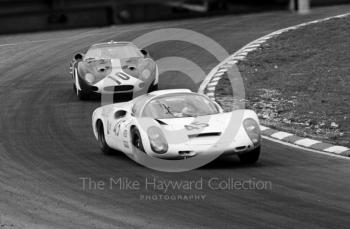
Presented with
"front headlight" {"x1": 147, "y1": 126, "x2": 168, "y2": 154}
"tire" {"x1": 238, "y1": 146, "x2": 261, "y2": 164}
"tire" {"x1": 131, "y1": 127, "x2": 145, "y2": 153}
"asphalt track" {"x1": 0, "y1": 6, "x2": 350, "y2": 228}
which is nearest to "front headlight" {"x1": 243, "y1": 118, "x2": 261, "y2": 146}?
"tire" {"x1": 238, "y1": 146, "x2": 261, "y2": 164}

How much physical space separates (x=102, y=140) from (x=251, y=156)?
9.10 ft

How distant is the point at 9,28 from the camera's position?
10289mm

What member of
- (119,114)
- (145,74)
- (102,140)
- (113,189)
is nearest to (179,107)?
(119,114)

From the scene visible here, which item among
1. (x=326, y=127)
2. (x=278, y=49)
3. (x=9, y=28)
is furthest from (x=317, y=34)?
(x=9, y=28)

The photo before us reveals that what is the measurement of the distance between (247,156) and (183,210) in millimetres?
3063

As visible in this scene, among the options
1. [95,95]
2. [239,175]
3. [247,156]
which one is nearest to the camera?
[239,175]

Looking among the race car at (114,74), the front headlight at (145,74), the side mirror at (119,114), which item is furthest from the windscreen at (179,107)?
the front headlight at (145,74)

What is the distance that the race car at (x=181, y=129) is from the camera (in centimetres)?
1371

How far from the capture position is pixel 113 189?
12711 mm

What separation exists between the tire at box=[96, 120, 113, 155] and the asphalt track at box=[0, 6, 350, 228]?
0.15 meters

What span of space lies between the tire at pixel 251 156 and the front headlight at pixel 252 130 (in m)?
0.16

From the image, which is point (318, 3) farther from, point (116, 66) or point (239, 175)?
point (116, 66)

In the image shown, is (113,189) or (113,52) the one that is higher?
(113,189)

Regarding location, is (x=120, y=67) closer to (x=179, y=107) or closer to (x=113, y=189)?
(x=179, y=107)
